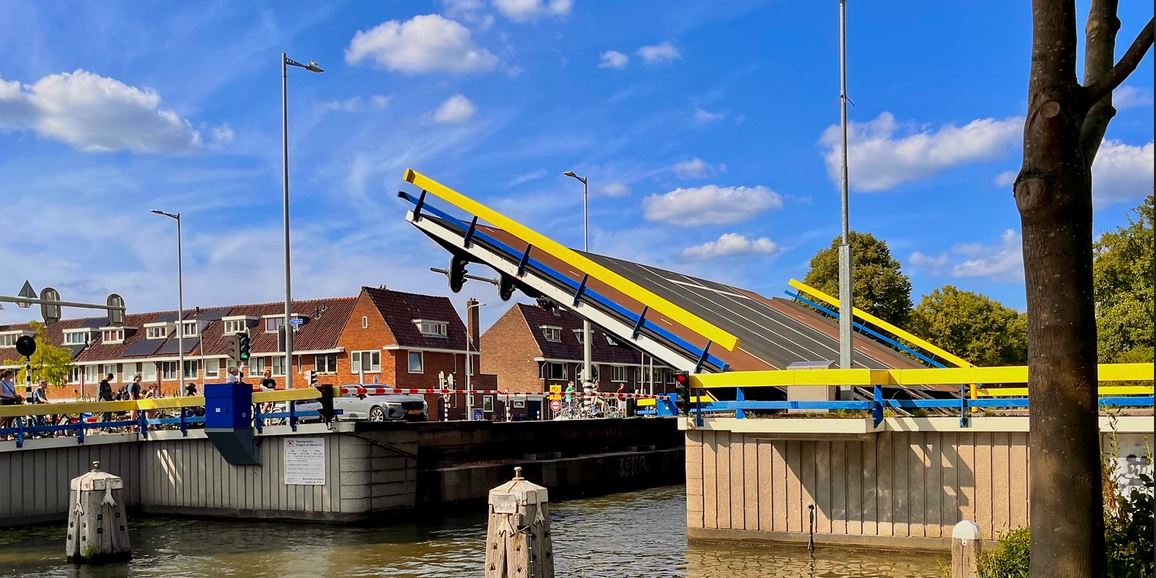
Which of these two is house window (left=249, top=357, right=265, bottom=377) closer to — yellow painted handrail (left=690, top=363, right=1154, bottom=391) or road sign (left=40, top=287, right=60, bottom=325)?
road sign (left=40, top=287, right=60, bottom=325)

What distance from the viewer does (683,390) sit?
16500 mm

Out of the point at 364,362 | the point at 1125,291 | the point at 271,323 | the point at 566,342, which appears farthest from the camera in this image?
the point at 566,342

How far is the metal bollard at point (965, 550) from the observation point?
9570 millimetres

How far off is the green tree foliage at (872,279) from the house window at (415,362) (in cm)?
2422

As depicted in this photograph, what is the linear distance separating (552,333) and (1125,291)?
42.7 metres

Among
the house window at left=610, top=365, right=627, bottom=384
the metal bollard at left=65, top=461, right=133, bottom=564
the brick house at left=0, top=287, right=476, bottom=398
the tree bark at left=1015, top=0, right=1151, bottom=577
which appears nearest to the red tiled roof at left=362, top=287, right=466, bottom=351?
the brick house at left=0, top=287, right=476, bottom=398

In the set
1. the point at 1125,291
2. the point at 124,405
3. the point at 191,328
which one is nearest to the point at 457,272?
the point at 124,405

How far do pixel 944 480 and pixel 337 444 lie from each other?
1201 cm

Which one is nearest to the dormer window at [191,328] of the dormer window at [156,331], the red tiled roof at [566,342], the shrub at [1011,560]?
the dormer window at [156,331]

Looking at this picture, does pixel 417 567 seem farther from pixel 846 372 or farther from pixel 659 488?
pixel 659 488

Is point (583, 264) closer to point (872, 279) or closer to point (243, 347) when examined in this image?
point (243, 347)

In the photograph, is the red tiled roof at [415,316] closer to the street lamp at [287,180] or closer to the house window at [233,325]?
the house window at [233,325]

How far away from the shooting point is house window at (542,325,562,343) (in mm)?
76688

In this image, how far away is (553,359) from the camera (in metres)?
75.3
